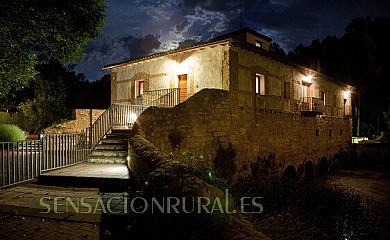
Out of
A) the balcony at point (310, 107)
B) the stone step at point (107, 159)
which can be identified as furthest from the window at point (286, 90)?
the stone step at point (107, 159)

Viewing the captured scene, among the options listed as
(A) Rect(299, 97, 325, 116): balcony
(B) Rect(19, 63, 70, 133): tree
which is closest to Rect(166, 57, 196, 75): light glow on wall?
(A) Rect(299, 97, 325, 116): balcony

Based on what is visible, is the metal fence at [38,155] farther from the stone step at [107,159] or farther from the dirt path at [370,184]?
the dirt path at [370,184]

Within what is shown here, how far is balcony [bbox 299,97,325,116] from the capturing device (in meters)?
18.3

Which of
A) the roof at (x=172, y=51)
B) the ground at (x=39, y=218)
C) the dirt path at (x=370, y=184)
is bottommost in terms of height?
the dirt path at (x=370, y=184)

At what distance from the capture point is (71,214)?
478 cm

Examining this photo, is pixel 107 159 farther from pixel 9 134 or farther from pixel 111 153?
pixel 9 134

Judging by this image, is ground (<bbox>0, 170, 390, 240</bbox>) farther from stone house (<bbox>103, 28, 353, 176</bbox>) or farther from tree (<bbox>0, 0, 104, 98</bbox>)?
stone house (<bbox>103, 28, 353, 176</bbox>)

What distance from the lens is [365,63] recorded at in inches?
1442

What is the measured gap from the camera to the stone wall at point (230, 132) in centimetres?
1155

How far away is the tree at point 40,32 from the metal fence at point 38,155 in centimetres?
224

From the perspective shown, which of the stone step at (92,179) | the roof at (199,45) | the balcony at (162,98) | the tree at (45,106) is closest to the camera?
the stone step at (92,179)

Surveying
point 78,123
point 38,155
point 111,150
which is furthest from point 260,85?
point 78,123

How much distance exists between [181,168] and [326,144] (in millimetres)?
20555

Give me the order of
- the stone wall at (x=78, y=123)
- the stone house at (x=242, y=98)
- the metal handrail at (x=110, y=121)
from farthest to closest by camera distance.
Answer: the stone wall at (x=78, y=123) → the stone house at (x=242, y=98) → the metal handrail at (x=110, y=121)
